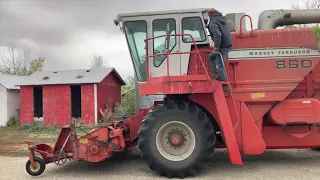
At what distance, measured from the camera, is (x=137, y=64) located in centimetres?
796

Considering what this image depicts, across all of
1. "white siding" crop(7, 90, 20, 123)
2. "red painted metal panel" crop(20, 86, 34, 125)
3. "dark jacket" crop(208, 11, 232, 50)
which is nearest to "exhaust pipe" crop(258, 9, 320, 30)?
"dark jacket" crop(208, 11, 232, 50)

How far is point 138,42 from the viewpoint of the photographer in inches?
312

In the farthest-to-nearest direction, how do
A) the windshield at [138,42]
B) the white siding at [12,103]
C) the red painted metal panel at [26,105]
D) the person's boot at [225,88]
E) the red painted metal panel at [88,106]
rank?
the white siding at [12,103], the red painted metal panel at [26,105], the red painted metal panel at [88,106], the windshield at [138,42], the person's boot at [225,88]

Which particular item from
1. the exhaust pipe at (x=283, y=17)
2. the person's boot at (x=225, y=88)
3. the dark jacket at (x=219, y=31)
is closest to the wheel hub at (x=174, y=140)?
the person's boot at (x=225, y=88)

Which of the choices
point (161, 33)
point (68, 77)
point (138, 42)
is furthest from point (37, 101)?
point (161, 33)

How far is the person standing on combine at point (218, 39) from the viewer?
698cm

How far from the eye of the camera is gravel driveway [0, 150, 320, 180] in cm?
703

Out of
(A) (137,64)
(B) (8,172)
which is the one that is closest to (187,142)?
(A) (137,64)

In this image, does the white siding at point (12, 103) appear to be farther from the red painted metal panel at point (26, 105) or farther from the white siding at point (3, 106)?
the red painted metal panel at point (26, 105)

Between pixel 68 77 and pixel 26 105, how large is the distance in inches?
133

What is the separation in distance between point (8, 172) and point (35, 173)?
101cm

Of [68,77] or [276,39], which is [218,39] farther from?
[68,77]

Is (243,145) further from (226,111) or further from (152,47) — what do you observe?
(152,47)

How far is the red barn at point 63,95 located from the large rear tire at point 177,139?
1557 centimetres
